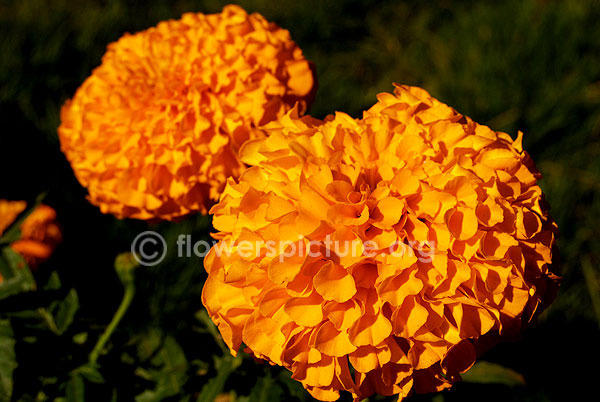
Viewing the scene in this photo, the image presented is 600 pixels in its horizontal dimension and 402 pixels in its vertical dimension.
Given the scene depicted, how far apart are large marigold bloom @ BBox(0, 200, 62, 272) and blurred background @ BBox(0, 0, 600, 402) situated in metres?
0.11

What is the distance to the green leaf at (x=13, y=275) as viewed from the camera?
124cm

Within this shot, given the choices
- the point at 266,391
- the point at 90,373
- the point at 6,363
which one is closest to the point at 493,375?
the point at 266,391

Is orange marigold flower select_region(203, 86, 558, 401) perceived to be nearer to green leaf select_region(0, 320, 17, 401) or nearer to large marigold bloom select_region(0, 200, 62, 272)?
green leaf select_region(0, 320, 17, 401)

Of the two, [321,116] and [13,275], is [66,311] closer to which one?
[13,275]

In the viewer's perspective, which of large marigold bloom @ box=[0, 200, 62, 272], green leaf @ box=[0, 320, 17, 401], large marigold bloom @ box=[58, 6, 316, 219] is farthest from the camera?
large marigold bloom @ box=[0, 200, 62, 272]

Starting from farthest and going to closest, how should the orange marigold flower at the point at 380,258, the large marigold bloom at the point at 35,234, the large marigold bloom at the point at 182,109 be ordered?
1. the large marigold bloom at the point at 35,234
2. the large marigold bloom at the point at 182,109
3. the orange marigold flower at the point at 380,258

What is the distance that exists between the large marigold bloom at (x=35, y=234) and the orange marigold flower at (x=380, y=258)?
0.91 meters

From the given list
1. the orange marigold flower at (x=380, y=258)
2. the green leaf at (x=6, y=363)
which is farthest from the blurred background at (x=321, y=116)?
the orange marigold flower at (x=380, y=258)

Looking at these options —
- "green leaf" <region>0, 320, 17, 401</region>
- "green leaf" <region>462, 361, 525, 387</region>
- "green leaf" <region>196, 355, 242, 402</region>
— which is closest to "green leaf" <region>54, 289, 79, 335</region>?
"green leaf" <region>0, 320, 17, 401</region>

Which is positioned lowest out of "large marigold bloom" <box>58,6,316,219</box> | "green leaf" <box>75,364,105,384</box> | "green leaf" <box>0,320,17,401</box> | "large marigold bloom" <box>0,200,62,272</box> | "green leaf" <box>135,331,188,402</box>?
"large marigold bloom" <box>0,200,62,272</box>

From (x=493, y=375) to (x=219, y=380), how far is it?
27.2 inches

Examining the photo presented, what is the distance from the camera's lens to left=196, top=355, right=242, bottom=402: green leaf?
1.23m

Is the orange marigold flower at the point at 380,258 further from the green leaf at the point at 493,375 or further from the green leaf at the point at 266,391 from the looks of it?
the green leaf at the point at 493,375

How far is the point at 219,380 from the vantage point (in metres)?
1.24
